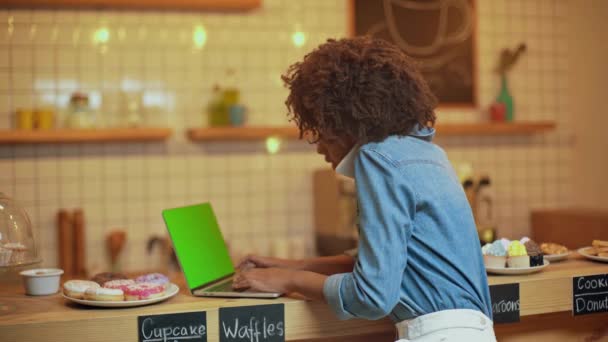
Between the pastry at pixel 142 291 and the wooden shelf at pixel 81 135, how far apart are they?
167 cm

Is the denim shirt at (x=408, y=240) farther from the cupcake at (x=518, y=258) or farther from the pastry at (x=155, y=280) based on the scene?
the pastry at (x=155, y=280)

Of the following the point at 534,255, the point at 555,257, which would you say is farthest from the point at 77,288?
the point at 555,257

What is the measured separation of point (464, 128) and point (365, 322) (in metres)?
2.17

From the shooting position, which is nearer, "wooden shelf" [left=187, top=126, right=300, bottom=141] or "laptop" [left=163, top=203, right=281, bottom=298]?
"laptop" [left=163, top=203, right=281, bottom=298]

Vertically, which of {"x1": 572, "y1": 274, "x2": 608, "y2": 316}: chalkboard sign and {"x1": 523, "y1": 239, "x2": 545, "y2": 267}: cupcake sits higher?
{"x1": 523, "y1": 239, "x2": 545, "y2": 267}: cupcake

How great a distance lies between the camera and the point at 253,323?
154 centimetres

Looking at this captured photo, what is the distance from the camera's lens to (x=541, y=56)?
12.9 feet

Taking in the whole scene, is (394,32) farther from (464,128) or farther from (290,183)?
(290,183)

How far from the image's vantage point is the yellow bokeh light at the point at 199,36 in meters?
3.38

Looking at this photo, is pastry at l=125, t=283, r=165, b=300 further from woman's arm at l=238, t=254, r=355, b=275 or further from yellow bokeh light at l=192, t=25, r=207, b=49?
yellow bokeh light at l=192, t=25, r=207, b=49

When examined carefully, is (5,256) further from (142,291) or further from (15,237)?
(142,291)

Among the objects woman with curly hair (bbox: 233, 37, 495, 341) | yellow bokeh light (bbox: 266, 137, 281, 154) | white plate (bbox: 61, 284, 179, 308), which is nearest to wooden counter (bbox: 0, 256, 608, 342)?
white plate (bbox: 61, 284, 179, 308)

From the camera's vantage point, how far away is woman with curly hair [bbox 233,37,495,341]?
1.37m

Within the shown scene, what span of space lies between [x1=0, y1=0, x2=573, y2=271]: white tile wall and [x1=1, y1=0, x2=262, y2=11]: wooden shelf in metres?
0.04
